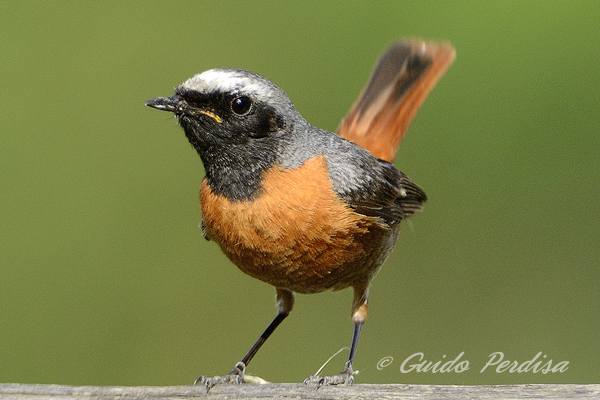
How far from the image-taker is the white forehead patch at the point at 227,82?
3620 mm

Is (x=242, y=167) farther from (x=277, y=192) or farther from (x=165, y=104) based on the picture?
(x=165, y=104)

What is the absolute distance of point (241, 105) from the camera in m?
3.72

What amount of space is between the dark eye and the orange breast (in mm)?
345

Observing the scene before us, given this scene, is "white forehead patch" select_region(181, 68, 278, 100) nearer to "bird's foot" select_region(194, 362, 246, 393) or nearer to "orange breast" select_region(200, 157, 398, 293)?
"orange breast" select_region(200, 157, 398, 293)

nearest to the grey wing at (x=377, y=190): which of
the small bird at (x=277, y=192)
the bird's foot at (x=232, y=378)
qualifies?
the small bird at (x=277, y=192)

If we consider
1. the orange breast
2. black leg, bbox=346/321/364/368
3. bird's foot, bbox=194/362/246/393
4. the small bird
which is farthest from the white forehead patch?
black leg, bbox=346/321/364/368

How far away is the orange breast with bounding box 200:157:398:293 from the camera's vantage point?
3818 millimetres

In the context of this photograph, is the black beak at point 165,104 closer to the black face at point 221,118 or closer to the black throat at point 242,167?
the black face at point 221,118

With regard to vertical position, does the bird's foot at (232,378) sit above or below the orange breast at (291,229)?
below

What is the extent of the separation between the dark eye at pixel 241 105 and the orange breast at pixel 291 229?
34 centimetres

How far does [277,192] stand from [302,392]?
109 centimetres

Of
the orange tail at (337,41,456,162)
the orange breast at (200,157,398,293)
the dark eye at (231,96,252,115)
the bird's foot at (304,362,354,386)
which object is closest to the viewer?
the bird's foot at (304,362,354,386)

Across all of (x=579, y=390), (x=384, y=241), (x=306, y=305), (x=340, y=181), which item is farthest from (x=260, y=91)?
(x=306, y=305)

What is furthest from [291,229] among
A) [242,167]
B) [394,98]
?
[394,98]
